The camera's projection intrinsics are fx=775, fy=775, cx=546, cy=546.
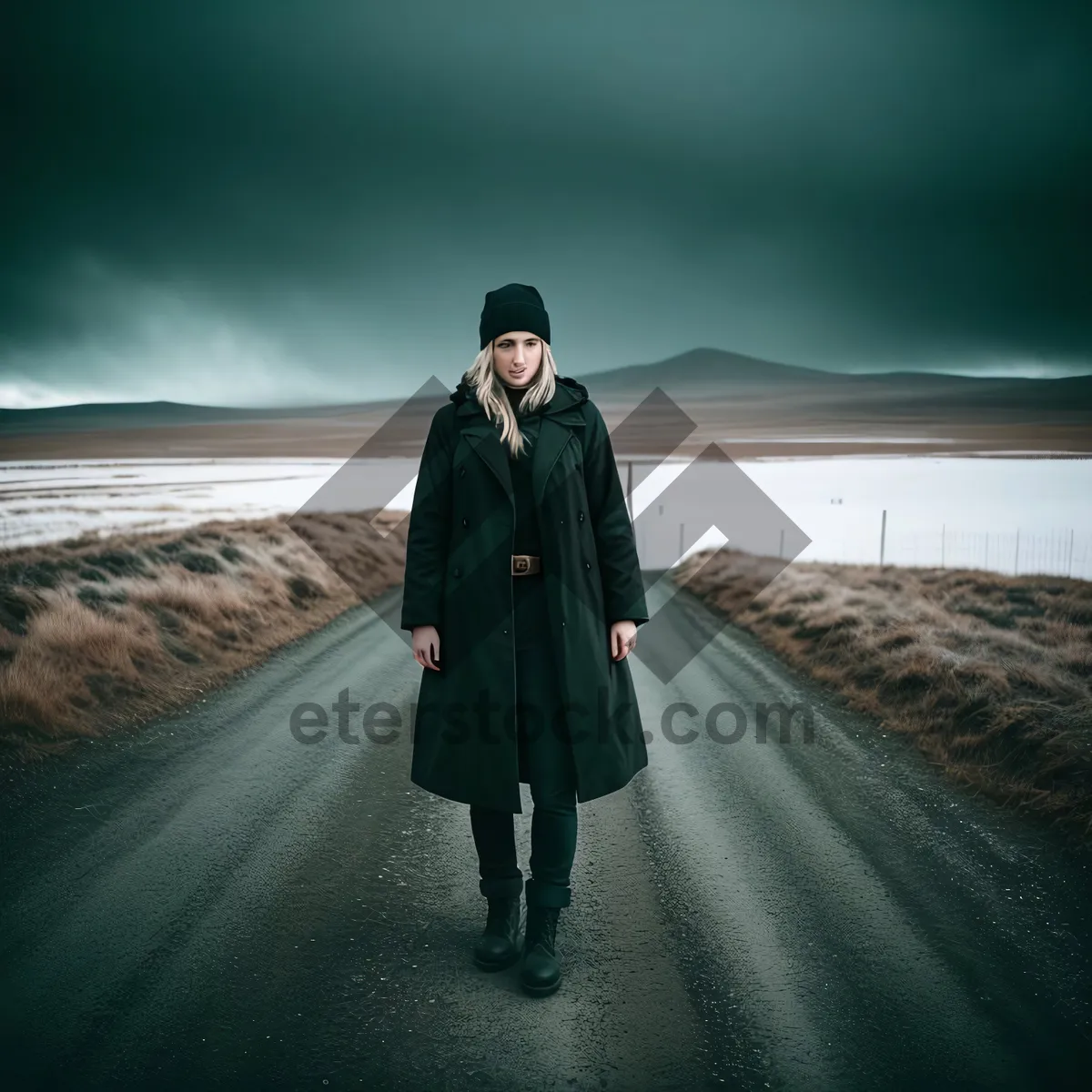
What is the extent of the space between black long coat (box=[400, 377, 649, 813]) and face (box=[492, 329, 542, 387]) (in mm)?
143

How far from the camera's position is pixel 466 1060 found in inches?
95.1

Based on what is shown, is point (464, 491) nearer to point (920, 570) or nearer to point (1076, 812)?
point (1076, 812)

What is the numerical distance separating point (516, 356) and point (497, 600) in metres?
0.89

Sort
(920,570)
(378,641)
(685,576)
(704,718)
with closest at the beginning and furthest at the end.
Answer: (704,718)
(378,641)
(920,570)
(685,576)

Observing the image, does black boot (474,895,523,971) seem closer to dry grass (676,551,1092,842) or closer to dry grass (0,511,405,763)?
dry grass (676,551,1092,842)

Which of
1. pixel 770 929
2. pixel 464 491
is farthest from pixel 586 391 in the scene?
pixel 770 929

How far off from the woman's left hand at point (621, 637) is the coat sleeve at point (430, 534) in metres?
0.65

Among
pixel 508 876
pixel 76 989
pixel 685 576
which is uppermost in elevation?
pixel 508 876

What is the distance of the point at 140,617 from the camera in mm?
7625

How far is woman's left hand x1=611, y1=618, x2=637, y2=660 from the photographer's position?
292 centimetres

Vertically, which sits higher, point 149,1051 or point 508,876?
point 508,876

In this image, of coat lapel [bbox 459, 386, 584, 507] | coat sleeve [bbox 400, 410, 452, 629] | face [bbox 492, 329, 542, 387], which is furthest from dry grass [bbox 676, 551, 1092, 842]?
face [bbox 492, 329, 542, 387]

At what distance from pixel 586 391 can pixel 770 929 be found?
2.30 m

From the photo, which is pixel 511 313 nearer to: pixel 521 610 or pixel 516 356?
pixel 516 356
